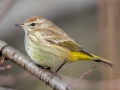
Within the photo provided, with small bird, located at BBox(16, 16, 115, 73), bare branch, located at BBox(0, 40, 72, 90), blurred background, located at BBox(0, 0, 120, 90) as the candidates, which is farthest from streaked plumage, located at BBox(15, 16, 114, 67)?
blurred background, located at BBox(0, 0, 120, 90)

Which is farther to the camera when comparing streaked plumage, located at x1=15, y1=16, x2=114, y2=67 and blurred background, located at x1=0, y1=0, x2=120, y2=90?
blurred background, located at x1=0, y1=0, x2=120, y2=90

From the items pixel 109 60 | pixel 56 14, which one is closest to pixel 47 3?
pixel 56 14

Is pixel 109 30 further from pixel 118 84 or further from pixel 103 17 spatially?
pixel 118 84

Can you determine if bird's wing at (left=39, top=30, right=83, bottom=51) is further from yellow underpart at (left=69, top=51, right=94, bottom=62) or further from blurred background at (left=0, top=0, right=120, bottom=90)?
blurred background at (left=0, top=0, right=120, bottom=90)

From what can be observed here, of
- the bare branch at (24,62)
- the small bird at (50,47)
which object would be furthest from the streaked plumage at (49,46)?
the bare branch at (24,62)

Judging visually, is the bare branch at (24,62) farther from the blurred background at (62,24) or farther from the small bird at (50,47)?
the blurred background at (62,24)

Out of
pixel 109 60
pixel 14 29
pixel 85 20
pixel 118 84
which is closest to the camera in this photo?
pixel 118 84

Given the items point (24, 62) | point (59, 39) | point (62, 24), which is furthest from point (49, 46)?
point (62, 24)

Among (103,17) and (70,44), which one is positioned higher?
(103,17)

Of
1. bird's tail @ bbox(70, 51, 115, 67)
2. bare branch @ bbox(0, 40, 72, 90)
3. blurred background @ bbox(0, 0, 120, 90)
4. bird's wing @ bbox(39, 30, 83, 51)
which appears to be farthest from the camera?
blurred background @ bbox(0, 0, 120, 90)
